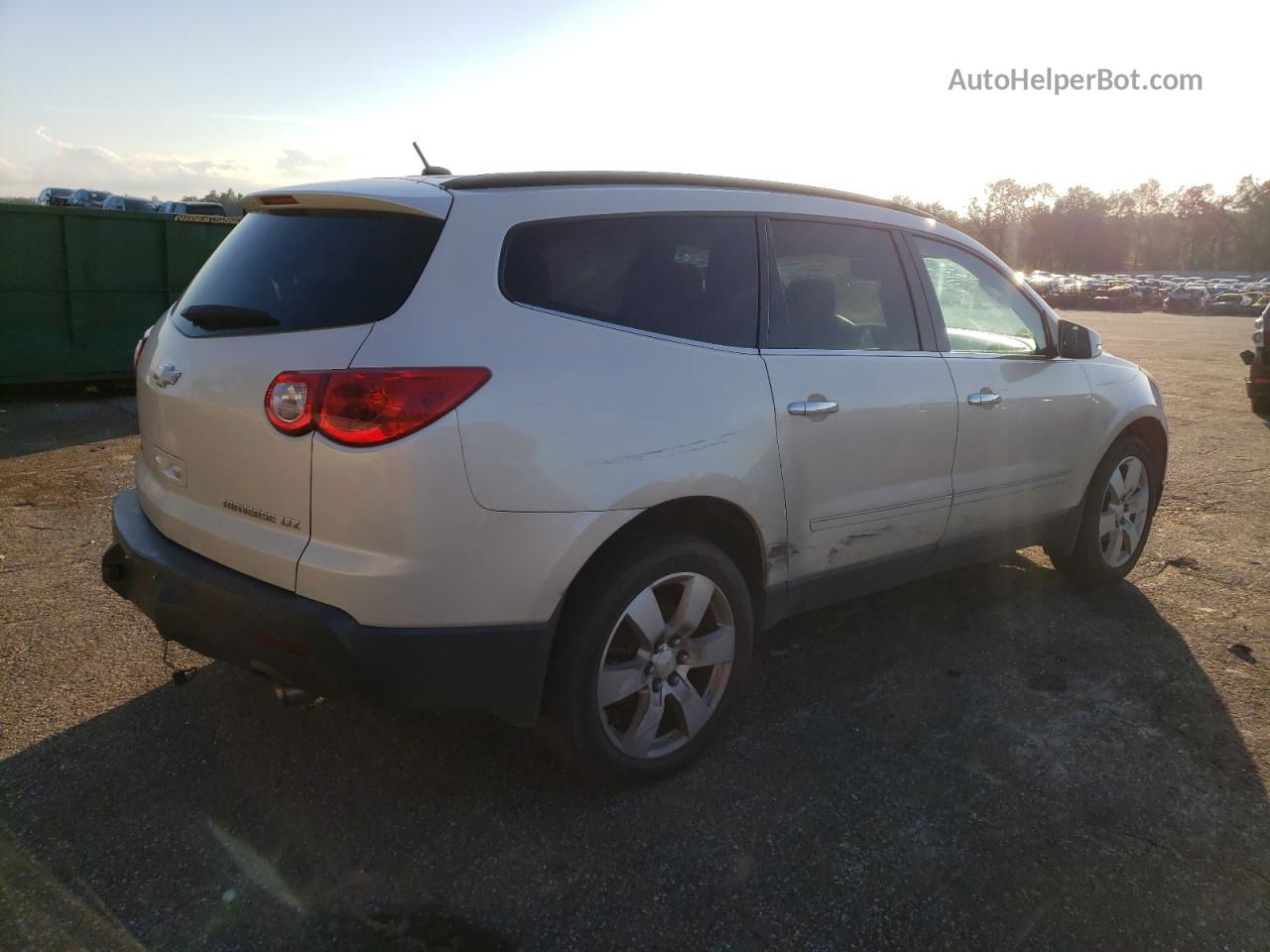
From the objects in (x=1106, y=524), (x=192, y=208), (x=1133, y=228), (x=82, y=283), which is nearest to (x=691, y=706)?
(x=1106, y=524)

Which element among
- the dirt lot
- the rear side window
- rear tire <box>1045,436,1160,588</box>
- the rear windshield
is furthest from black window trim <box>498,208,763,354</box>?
rear tire <box>1045,436,1160,588</box>

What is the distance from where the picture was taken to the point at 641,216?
9.62ft

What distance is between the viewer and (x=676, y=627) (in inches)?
115

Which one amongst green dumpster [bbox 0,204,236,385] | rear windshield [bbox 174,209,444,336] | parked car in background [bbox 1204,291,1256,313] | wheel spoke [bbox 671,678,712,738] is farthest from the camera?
parked car in background [bbox 1204,291,1256,313]

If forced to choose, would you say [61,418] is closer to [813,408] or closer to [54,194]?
[813,408]

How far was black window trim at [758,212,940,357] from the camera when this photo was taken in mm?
3189

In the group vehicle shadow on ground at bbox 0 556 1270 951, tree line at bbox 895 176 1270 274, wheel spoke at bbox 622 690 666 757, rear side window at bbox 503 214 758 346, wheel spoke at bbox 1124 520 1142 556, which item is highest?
tree line at bbox 895 176 1270 274

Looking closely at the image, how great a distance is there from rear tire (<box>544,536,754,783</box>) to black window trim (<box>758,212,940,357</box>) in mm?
797

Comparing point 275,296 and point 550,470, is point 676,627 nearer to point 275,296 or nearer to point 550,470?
point 550,470

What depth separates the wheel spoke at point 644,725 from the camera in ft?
9.39

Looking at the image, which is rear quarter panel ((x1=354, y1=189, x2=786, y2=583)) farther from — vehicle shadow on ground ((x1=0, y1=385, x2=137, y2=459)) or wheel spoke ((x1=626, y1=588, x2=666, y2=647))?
vehicle shadow on ground ((x1=0, y1=385, x2=137, y2=459))

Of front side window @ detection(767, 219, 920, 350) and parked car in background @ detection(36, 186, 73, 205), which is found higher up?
parked car in background @ detection(36, 186, 73, 205)

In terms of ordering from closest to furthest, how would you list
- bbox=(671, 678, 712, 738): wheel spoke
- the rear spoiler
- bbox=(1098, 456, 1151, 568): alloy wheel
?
1. the rear spoiler
2. bbox=(671, 678, 712, 738): wheel spoke
3. bbox=(1098, 456, 1151, 568): alloy wheel

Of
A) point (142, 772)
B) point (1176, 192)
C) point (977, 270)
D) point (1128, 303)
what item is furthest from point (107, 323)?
point (1176, 192)
